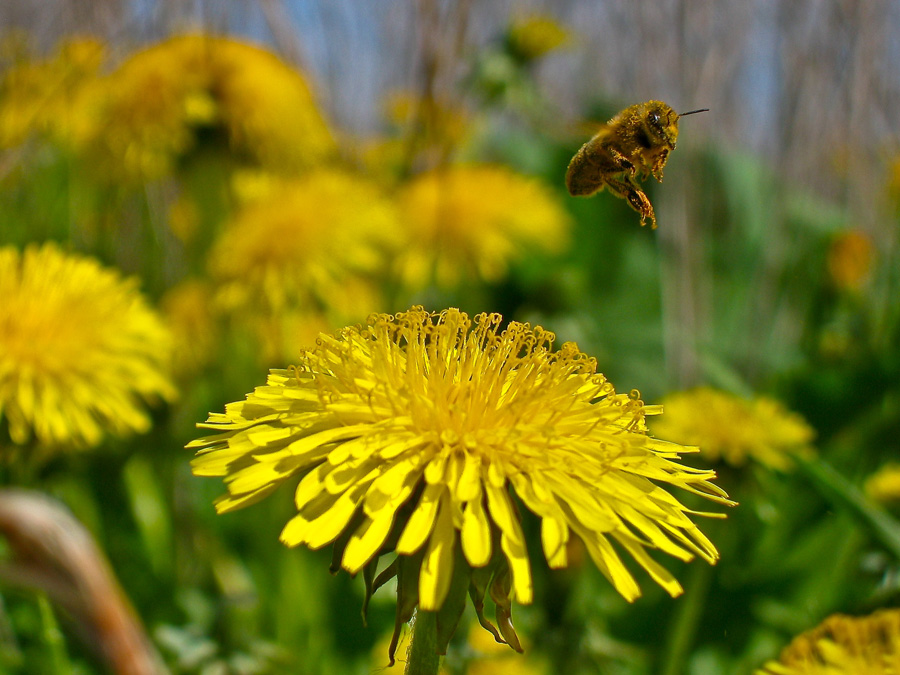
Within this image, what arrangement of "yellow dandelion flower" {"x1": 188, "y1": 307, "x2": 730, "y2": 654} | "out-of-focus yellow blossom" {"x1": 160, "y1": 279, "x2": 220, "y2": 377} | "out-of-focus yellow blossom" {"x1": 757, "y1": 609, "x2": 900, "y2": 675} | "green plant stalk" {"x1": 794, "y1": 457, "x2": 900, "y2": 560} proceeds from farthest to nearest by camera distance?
"out-of-focus yellow blossom" {"x1": 160, "y1": 279, "x2": 220, "y2": 377} < "green plant stalk" {"x1": 794, "y1": 457, "x2": 900, "y2": 560} < "out-of-focus yellow blossom" {"x1": 757, "y1": 609, "x2": 900, "y2": 675} < "yellow dandelion flower" {"x1": 188, "y1": 307, "x2": 730, "y2": 654}

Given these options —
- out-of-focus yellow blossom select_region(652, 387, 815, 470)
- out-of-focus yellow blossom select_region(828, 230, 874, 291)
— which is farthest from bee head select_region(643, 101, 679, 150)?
out-of-focus yellow blossom select_region(828, 230, 874, 291)

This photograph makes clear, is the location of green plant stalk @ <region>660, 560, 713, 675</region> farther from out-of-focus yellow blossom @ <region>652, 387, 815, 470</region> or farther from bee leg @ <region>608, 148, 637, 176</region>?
bee leg @ <region>608, 148, 637, 176</region>

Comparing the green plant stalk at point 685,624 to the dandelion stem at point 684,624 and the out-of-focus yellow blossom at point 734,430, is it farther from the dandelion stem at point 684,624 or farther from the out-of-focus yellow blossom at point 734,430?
the out-of-focus yellow blossom at point 734,430

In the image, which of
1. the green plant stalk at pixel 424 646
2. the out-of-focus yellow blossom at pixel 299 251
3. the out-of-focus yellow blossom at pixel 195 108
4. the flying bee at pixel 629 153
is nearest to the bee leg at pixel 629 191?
the flying bee at pixel 629 153

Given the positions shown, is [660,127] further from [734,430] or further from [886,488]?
[886,488]

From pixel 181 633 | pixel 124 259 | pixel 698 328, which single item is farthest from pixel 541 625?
pixel 124 259

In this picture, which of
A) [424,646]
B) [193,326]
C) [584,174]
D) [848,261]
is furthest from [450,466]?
[848,261]
